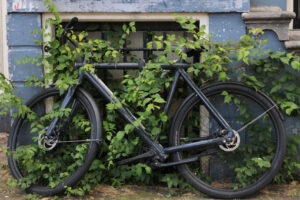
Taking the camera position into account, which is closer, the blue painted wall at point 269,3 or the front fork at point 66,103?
the front fork at point 66,103

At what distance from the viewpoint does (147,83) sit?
338cm

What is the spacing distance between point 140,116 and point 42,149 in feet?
3.15

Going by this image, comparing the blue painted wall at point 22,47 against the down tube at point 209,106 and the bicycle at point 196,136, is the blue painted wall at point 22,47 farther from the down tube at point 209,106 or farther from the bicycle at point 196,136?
the down tube at point 209,106

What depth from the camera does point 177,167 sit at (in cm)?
346

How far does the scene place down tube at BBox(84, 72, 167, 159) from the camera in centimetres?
A: 340

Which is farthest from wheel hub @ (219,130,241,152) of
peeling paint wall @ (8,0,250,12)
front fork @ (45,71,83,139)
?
front fork @ (45,71,83,139)

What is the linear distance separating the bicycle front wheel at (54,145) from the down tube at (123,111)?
0.13 m

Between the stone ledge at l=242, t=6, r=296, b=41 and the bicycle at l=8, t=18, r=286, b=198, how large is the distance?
0.64 m

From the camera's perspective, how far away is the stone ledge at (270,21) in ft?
11.6

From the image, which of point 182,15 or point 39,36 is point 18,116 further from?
point 182,15

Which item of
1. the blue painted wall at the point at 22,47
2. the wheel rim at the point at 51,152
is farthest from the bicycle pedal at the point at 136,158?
the blue painted wall at the point at 22,47

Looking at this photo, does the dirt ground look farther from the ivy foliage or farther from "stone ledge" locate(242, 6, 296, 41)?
"stone ledge" locate(242, 6, 296, 41)

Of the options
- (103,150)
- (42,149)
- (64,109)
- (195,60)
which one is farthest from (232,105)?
(42,149)

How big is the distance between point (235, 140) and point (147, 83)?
928 millimetres
